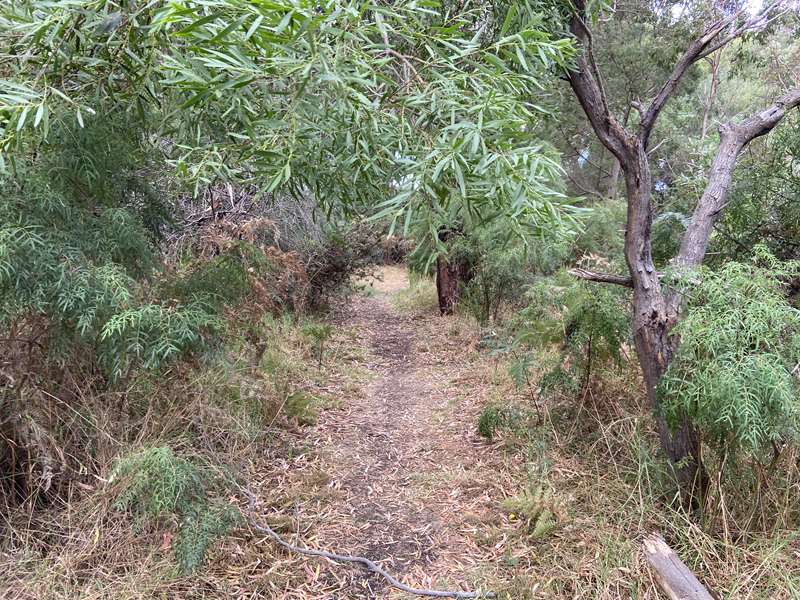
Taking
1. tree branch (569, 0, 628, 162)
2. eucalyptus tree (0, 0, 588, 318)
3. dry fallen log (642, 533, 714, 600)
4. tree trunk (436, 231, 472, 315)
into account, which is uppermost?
tree branch (569, 0, 628, 162)

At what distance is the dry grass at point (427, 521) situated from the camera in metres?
2.56

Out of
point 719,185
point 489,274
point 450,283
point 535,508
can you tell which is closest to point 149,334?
point 535,508

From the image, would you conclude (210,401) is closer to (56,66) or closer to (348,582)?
(348,582)

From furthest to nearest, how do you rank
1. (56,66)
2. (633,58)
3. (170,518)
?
(633,58), (170,518), (56,66)

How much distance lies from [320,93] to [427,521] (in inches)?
107

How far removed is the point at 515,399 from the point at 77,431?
353cm

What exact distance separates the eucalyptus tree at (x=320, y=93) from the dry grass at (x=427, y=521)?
191 centimetres

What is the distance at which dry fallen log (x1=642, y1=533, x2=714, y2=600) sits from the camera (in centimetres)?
233

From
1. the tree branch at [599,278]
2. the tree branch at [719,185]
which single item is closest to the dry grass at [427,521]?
the tree branch at [599,278]

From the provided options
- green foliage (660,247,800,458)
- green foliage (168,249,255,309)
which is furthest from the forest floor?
green foliage (168,249,255,309)

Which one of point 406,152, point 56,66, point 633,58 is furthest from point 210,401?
point 633,58

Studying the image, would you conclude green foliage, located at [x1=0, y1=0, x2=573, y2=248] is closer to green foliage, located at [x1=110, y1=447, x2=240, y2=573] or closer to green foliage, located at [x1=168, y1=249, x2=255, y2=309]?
green foliage, located at [x1=168, y1=249, x2=255, y2=309]

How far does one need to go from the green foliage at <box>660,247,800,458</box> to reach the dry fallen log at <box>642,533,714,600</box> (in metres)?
0.63

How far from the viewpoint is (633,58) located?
8.17 meters
